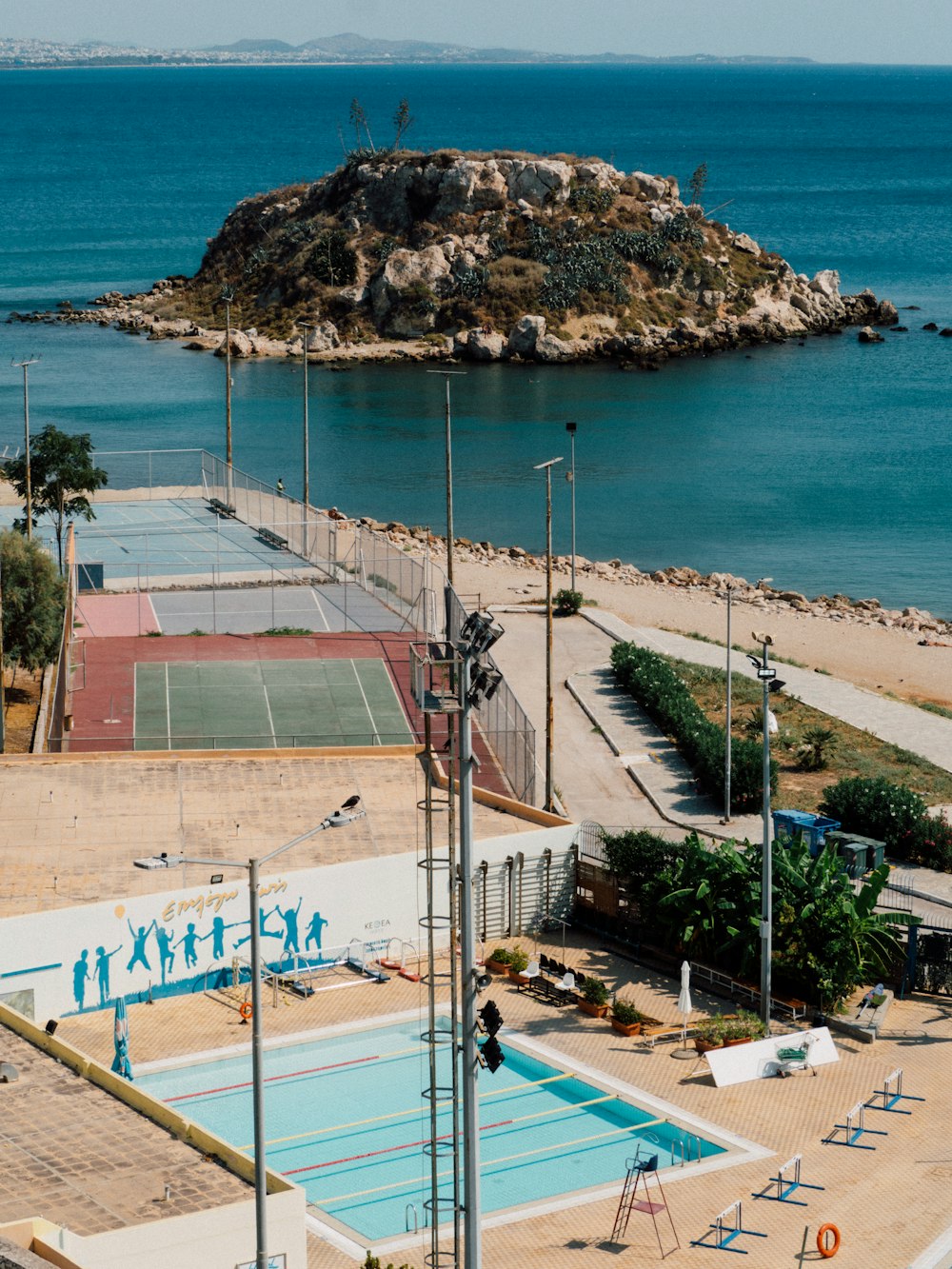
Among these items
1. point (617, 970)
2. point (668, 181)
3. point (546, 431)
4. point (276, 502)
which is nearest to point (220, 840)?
point (617, 970)

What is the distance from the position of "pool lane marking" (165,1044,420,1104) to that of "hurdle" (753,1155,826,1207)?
732 centimetres

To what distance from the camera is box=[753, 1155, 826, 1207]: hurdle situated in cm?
2683

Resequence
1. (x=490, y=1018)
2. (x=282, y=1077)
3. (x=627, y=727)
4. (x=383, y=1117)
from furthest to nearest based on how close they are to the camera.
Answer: (x=627, y=727) < (x=282, y=1077) < (x=383, y=1117) < (x=490, y=1018)

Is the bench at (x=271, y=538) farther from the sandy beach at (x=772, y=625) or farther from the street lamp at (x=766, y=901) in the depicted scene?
the street lamp at (x=766, y=901)

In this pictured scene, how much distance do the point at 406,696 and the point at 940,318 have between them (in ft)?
381

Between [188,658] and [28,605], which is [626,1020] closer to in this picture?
[188,658]

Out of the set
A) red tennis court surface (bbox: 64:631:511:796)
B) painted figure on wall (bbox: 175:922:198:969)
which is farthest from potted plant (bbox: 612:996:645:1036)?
red tennis court surface (bbox: 64:631:511:796)

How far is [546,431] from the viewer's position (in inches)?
4409

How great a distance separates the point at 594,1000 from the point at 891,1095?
19.3 ft

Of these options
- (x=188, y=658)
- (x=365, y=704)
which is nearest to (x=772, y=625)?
(x=365, y=704)

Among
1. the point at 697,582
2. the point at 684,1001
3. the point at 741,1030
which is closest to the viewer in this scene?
the point at 741,1030

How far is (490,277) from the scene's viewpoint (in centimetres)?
13525

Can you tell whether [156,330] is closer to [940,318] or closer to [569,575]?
[940,318]

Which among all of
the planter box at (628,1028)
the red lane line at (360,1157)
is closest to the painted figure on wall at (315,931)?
the planter box at (628,1028)
